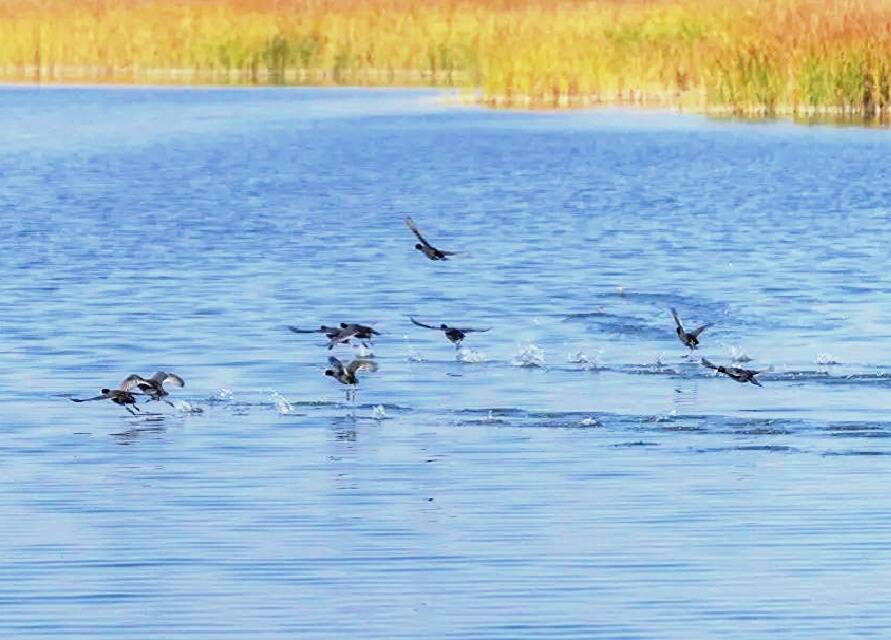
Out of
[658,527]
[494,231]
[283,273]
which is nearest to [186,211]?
[494,231]

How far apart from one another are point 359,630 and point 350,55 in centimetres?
5908

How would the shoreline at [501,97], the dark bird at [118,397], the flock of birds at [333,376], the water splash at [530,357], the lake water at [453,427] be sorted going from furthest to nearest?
the shoreline at [501,97] < the water splash at [530,357] < the flock of birds at [333,376] < the dark bird at [118,397] < the lake water at [453,427]

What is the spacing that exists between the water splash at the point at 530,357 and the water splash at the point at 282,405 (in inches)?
86.5

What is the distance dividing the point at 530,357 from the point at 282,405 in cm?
279

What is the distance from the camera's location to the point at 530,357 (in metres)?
17.7

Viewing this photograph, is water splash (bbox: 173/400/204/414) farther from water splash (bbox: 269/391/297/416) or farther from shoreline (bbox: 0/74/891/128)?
shoreline (bbox: 0/74/891/128)

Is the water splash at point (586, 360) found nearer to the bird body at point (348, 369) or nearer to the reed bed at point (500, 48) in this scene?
the bird body at point (348, 369)

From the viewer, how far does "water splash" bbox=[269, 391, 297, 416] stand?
15.2 m

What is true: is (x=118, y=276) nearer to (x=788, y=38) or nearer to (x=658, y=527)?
(x=658, y=527)

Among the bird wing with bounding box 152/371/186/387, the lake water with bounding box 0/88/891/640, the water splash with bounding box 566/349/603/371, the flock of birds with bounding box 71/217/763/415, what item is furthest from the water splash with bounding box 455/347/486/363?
the bird wing with bounding box 152/371/186/387

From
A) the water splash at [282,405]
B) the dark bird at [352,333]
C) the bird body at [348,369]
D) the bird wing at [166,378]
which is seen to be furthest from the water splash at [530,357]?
the bird wing at [166,378]

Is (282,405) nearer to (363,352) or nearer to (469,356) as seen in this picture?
(469,356)

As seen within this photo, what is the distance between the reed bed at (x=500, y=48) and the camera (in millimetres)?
43375

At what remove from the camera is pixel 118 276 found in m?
24.7
